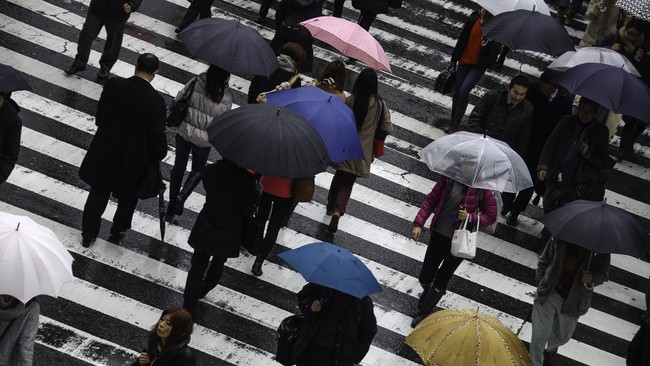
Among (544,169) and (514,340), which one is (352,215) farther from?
(514,340)

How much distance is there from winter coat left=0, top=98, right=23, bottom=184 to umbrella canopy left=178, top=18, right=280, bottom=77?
185cm

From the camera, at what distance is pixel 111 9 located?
1420cm

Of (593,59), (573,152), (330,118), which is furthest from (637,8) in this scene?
(330,118)

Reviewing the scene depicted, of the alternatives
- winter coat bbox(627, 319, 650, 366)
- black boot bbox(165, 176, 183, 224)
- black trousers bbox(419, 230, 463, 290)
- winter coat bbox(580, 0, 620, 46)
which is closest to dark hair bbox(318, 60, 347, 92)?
black boot bbox(165, 176, 183, 224)

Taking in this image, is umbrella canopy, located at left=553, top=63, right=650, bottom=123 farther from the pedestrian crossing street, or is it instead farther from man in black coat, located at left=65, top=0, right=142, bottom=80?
man in black coat, located at left=65, top=0, right=142, bottom=80

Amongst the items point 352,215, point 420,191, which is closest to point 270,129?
point 352,215

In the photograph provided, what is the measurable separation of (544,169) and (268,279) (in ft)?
10.4

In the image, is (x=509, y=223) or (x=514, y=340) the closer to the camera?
(x=514, y=340)

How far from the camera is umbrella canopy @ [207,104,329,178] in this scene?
10.1 m

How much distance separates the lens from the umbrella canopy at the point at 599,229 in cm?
1053

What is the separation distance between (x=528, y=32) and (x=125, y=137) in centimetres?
503

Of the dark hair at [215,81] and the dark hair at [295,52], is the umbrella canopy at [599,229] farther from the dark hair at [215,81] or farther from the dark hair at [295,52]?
the dark hair at [215,81]

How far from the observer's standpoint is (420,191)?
14.3 m

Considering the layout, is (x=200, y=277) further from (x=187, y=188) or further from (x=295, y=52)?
(x=295, y=52)
